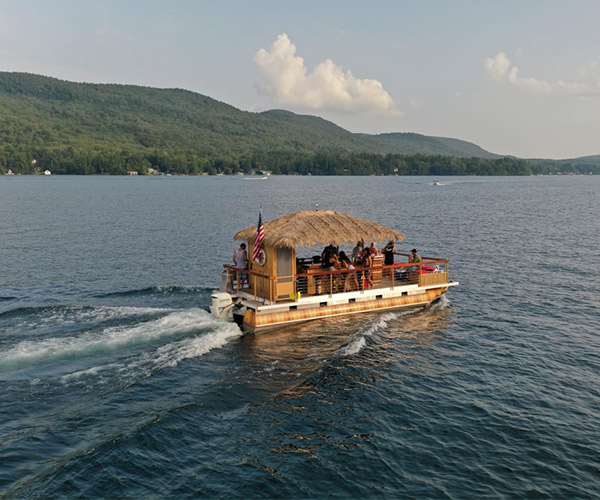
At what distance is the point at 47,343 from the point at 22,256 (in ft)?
85.0

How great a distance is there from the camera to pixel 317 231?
79.7ft

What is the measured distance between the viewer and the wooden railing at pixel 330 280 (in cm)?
2420

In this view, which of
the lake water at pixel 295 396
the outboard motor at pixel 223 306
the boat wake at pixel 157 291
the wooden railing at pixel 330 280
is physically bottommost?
the lake water at pixel 295 396

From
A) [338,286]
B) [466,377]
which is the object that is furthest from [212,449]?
[338,286]

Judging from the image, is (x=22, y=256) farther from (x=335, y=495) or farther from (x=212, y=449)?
(x=335, y=495)

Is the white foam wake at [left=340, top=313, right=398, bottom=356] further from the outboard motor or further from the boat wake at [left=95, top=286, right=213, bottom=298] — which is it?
the boat wake at [left=95, top=286, right=213, bottom=298]

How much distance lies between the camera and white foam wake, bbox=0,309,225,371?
64.5 feet

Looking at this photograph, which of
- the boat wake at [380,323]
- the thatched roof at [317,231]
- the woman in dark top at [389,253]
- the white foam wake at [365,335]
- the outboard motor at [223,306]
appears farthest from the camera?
the woman in dark top at [389,253]

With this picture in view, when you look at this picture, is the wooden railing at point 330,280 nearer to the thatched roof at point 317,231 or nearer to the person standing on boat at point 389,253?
the person standing on boat at point 389,253

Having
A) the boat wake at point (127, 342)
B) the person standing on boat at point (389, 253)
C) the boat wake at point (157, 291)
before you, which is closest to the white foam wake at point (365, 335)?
the person standing on boat at point (389, 253)

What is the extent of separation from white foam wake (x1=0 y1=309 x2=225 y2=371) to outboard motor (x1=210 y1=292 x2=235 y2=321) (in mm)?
417

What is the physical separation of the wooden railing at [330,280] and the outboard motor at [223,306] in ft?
3.86

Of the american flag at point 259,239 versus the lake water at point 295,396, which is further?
the american flag at point 259,239

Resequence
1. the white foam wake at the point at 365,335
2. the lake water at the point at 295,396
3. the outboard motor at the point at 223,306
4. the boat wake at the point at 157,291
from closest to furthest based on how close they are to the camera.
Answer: the lake water at the point at 295,396, the white foam wake at the point at 365,335, the outboard motor at the point at 223,306, the boat wake at the point at 157,291
